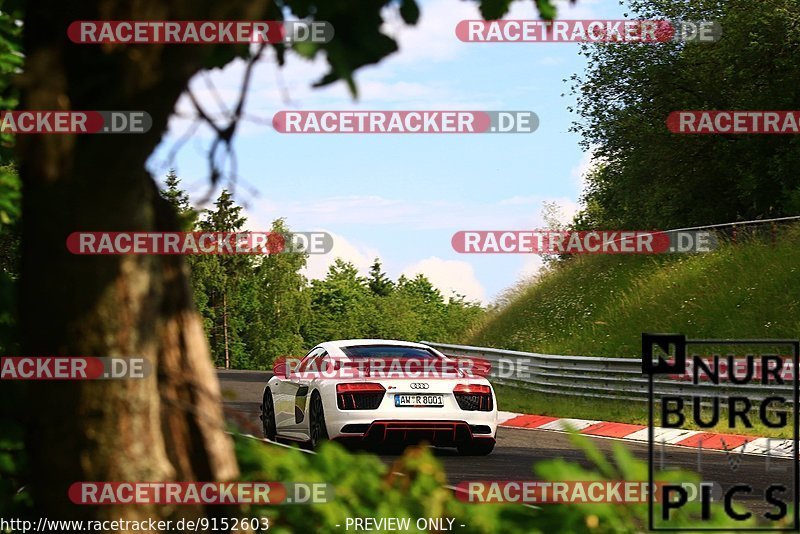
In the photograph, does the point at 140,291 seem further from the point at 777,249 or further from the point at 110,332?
the point at 777,249

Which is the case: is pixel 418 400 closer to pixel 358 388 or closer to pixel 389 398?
pixel 389 398

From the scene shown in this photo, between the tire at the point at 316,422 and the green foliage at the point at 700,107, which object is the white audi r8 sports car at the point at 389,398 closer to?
the tire at the point at 316,422

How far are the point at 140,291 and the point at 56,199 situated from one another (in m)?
0.42

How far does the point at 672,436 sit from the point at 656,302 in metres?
12.5

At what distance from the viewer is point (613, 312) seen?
30906 millimetres

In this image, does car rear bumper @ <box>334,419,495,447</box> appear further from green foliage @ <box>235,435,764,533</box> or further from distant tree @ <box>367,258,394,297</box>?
distant tree @ <box>367,258,394,297</box>

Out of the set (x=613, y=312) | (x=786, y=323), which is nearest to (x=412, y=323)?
(x=613, y=312)

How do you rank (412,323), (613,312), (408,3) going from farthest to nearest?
(412,323) → (613,312) → (408,3)

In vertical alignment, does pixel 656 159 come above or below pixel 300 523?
above

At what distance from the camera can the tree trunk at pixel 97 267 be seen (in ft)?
12.4

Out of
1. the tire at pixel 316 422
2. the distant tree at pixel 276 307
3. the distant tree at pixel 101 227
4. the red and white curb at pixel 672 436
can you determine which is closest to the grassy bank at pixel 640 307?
the red and white curb at pixel 672 436

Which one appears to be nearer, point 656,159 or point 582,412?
point 582,412

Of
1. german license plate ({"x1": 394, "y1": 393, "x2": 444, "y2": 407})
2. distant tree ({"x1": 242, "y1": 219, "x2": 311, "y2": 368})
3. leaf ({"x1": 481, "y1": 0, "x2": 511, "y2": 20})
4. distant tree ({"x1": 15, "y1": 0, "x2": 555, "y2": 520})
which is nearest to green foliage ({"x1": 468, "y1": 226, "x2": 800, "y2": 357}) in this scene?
german license plate ({"x1": 394, "y1": 393, "x2": 444, "y2": 407})

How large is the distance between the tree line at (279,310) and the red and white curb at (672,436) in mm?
61518
